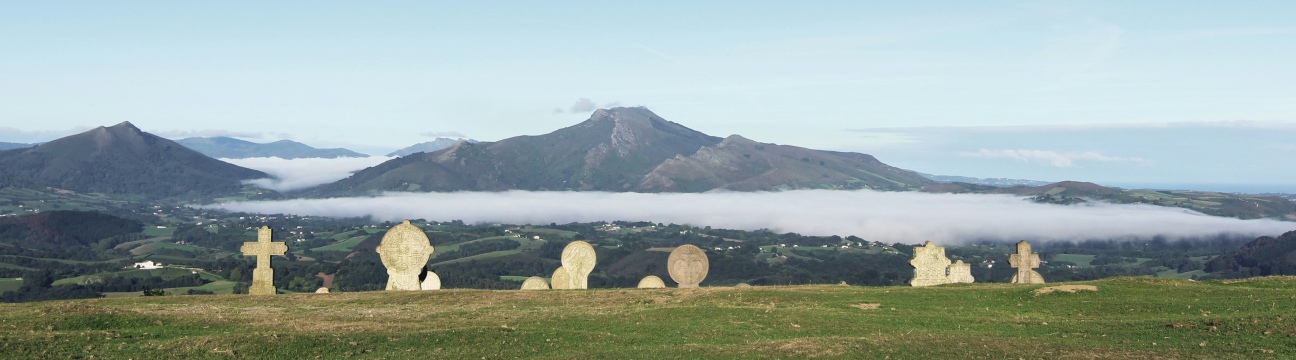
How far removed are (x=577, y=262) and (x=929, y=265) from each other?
16770mm

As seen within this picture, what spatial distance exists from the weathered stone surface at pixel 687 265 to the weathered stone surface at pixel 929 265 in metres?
10.0

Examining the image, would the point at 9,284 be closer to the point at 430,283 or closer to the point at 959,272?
the point at 430,283

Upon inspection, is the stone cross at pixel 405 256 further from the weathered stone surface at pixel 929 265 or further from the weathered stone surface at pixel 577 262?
the weathered stone surface at pixel 929 265

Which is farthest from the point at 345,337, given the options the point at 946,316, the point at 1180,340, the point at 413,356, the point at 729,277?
the point at 729,277

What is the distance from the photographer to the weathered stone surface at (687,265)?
49.5m

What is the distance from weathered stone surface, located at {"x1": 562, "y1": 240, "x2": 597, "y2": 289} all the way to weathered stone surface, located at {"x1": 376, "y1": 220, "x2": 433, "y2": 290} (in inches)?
262

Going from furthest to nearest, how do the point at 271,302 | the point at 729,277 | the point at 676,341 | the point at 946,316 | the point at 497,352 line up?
the point at 729,277
the point at 271,302
the point at 946,316
the point at 676,341
the point at 497,352

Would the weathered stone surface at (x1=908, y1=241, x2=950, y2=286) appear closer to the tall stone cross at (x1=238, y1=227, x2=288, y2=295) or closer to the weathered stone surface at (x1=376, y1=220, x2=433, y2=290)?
the weathered stone surface at (x1=376, y1=220, x2=433, y2=290)

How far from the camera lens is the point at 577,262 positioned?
4866 centimetres

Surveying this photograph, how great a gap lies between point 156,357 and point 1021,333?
22259mm

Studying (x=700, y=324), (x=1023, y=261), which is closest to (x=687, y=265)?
(x=1023, y=261)

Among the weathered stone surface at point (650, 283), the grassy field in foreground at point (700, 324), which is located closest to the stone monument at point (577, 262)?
the weathered stone surface at point (650, 283)

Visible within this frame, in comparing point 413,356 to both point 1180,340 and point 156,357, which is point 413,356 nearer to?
point 156,357

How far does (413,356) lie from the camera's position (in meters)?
24.8
